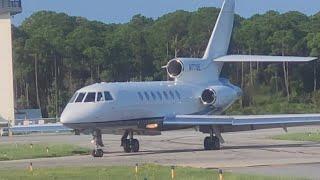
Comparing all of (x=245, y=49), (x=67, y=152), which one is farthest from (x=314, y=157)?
(x=245, y=49)

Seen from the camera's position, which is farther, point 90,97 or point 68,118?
point 90,97

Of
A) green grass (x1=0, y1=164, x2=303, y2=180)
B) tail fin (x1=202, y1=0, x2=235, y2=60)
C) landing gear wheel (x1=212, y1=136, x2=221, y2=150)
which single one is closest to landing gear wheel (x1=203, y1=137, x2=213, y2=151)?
landing gear wheel (x1=212, y1=136, x2=221, y2=150)

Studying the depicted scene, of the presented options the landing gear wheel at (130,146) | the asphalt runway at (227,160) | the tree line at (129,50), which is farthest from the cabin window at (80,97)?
the tree line at (129,50)

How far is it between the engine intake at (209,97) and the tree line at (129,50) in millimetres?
58773

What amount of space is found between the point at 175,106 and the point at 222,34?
706 centimetres

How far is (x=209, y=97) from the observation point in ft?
143

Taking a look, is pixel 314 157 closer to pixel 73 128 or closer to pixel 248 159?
pixel 248 159

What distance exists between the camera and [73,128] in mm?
36469

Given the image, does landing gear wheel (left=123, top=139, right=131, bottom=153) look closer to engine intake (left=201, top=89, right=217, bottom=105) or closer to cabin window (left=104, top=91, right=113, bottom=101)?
cabin window (left=104, top=91, right=113, bottom=101)

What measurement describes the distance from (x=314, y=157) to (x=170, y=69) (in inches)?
558

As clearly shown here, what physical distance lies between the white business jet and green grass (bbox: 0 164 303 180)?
352 inches

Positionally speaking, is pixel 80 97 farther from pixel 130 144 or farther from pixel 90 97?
pixel 130 144

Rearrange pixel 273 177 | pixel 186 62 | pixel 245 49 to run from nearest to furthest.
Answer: pixel 273 177 < pixel 186 62 < pixel 245 49

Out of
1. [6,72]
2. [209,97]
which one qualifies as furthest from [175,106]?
[6,72]
